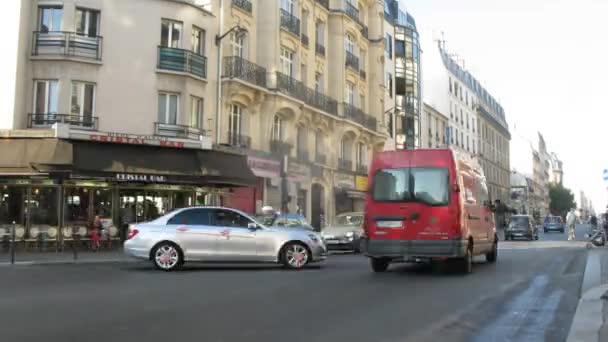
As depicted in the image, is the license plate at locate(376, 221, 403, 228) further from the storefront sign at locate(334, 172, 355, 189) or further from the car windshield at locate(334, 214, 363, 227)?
the storefront sign at locate(334, 172, 355, 189)

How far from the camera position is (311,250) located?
15.1 metres

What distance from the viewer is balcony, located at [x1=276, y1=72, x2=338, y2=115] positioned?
30428 millimetres

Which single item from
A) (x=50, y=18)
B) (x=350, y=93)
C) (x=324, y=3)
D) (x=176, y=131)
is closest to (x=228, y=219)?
(x=176, y=131)

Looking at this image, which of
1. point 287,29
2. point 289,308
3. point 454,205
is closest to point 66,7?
point 287,29

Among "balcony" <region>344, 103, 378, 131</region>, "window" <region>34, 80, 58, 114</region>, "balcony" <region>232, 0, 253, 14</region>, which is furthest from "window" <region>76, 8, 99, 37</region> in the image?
"balcony" <region>344, 103, 378, 131</region>

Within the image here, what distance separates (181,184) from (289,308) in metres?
16.9

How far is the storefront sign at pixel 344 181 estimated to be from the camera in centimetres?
3712

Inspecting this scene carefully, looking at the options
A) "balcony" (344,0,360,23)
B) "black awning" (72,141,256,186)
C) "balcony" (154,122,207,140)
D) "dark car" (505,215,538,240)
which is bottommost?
"dark car" (505,215,538,240)

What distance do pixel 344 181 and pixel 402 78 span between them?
1554 centimetres

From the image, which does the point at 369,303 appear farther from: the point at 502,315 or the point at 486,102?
the point at 486,102

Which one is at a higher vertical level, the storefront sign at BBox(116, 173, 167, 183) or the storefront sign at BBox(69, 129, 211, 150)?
the storefront sign at BBox(69, 129, 211, 150)

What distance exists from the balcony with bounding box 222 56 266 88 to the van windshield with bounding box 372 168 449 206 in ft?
48.2

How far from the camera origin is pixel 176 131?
24.6 metres

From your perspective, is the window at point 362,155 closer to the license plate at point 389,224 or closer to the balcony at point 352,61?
the balcony at point 352,61
